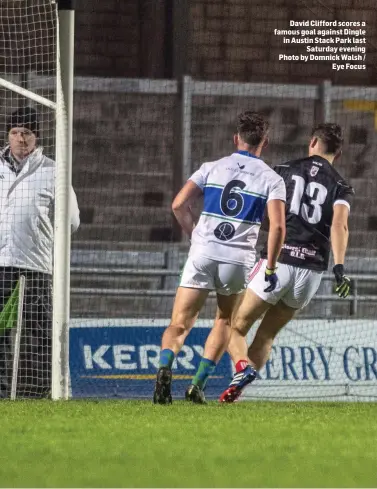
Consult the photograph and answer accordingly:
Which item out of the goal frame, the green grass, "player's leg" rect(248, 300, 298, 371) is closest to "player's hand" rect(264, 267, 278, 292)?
"player's leg" rect(248, 300, 298, 371)

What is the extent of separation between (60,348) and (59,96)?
1.67 meters

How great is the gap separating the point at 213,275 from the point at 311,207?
3.30 feet

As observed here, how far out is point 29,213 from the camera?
1030cm

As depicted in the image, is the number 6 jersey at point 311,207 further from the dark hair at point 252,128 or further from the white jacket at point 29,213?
the white jacket at point 29,213

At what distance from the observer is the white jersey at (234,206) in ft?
30.9

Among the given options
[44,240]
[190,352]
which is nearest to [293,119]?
[190,352]

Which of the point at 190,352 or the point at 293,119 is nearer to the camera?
the point at 190,352

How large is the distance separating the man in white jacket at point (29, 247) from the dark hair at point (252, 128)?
4.33ft

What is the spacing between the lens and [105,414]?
845cm

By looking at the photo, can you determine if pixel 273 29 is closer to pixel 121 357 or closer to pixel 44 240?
pixel 121 357

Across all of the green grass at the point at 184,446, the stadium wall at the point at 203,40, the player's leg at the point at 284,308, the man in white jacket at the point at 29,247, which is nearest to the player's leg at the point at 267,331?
the player's leg at the point at 284,308

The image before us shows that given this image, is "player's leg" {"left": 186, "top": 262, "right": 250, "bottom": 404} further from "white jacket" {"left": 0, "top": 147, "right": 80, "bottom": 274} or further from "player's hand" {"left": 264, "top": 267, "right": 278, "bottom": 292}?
"white jacket" {"left": 0, "top": 147, "right": 80, "bottom": 274}

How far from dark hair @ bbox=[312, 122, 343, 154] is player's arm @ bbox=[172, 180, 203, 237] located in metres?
1.05

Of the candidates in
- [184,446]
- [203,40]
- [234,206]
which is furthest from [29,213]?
[203,40]
